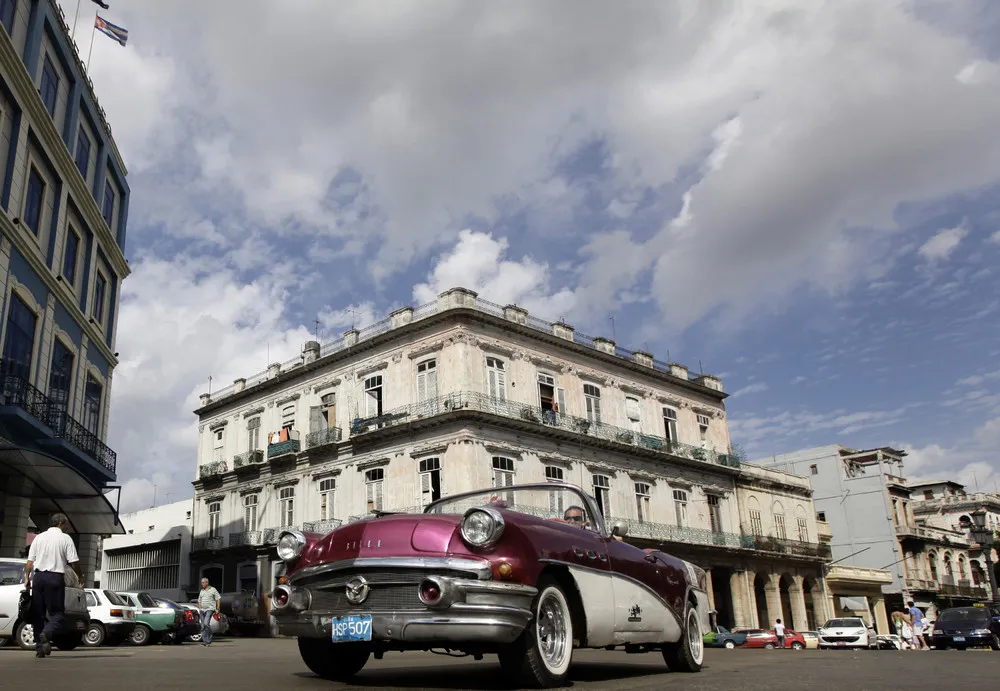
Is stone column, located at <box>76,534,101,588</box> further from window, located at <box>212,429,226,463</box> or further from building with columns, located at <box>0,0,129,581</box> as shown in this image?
window, located at <box>212,429,226,463</box>

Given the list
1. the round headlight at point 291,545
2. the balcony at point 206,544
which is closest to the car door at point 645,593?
the round headlight at point 291,545

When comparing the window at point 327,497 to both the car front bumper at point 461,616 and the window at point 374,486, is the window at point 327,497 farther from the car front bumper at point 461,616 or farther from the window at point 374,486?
the car front bumper at point 461,616

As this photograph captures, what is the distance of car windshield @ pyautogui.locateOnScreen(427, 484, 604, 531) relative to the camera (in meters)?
6.46

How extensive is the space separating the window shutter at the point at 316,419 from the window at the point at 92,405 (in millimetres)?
10612

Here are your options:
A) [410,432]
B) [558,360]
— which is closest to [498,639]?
[410,432]

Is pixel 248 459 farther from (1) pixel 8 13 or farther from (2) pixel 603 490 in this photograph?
(1) pixel 8 13

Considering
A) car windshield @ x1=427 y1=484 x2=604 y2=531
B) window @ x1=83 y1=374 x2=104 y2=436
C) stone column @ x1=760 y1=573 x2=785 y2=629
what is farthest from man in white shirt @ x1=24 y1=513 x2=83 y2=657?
stone column @ x1=760 y1=573 x2=785 y2=629

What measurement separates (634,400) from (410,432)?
11139 millimetres

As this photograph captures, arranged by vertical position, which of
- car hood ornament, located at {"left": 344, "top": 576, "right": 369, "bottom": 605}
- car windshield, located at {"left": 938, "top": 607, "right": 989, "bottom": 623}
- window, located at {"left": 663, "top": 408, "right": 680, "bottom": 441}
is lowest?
car windshield, located at {"left": 938, "top": 607, "right": 989, "bottom": 623}

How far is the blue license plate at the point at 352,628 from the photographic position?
4.85 meters

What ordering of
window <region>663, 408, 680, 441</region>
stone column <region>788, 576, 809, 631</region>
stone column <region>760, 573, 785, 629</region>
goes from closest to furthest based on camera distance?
window <region>663, 408, 680, 441</region> → stone column <region>760, 573, 785, 629</region> → stone column <region>788, 576, 809, 631</region>

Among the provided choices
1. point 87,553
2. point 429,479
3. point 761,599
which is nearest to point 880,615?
point 761,599

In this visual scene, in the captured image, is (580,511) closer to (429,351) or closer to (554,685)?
(554,685)

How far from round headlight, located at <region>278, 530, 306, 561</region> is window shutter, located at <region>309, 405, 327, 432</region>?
97.9 ft
